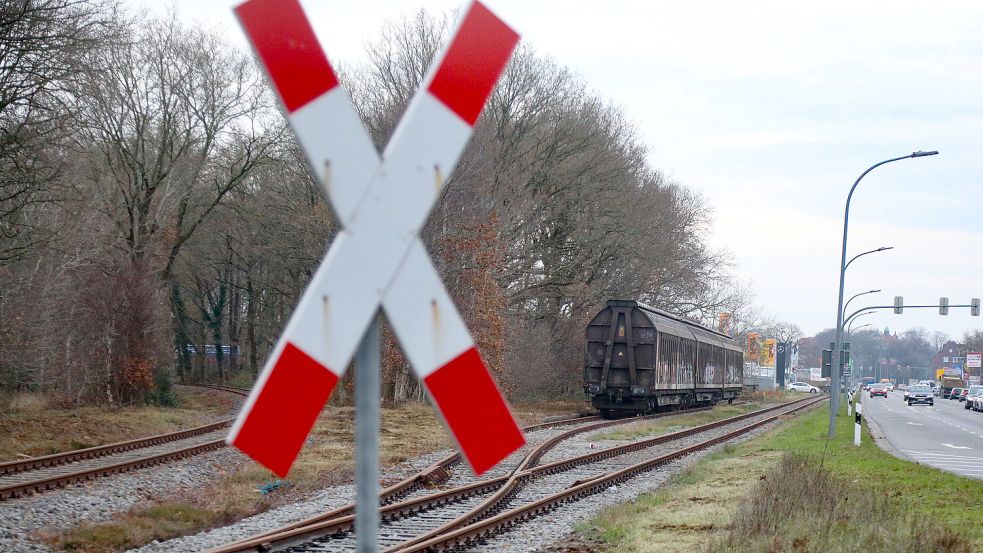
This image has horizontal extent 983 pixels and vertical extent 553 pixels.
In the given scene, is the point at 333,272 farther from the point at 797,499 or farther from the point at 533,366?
the point at 533,366

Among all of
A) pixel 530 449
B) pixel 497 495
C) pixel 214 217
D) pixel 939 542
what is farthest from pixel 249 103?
pixel 939 542

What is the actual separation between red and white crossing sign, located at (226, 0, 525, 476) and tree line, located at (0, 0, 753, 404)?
680 inches

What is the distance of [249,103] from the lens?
37.4 metres

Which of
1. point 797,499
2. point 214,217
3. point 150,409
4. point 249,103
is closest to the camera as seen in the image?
point 797,499

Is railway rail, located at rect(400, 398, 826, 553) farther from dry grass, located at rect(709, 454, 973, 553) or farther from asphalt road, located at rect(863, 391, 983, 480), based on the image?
asphalt road, located at rect(863, 391, 983, 480)

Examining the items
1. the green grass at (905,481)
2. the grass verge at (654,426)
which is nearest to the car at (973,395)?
the grass verge at (654,426)

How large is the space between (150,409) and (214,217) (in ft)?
59.1

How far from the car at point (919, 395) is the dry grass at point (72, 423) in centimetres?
5963

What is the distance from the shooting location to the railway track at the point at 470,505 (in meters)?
10.0

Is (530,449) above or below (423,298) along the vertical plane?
below

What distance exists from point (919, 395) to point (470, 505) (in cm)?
7251

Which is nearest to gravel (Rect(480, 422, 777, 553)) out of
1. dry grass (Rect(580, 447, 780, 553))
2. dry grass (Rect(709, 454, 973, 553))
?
dry grass (Rect(580, 447, 780, 553))

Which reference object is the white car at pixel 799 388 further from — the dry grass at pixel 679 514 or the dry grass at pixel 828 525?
the dry grass at pixel 828 525

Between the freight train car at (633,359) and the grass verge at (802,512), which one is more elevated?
the freight train car at (633,359)
